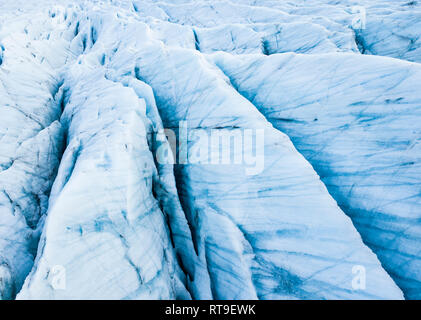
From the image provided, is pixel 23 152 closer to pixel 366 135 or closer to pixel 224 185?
pixel 224 185

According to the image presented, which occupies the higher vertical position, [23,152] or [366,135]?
[366,135]

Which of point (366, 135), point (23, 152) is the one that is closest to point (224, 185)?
point (366, 135)

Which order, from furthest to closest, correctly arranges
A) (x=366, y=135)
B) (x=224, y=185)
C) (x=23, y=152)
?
(x=23, y=152) < (x=224, y=185) < (x=366, y=135)

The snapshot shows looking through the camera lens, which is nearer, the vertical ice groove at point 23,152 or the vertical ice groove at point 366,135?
the vertical ice groove at point 366,135

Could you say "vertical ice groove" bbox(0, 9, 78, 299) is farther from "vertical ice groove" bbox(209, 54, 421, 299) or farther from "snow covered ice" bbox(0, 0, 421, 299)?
"vertical ice groove" bbox(209, 54, 421, 299)

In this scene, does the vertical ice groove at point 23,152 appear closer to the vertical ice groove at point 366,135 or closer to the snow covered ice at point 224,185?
the snow covered ice at point 224,185

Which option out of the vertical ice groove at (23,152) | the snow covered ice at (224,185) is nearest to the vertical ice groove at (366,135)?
the snow covered ice at (224,185)

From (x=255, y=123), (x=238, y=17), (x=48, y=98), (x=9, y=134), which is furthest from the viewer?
(x=238, y=17)

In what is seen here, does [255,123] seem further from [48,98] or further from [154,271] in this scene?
[48,98]

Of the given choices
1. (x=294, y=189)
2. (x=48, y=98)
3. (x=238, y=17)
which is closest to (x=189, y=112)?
(x=294, y=189)
